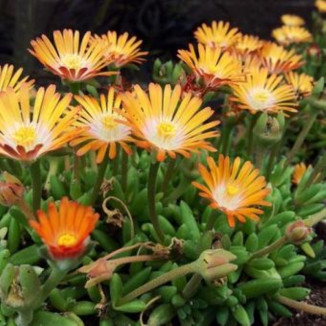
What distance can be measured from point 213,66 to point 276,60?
401 millimetres

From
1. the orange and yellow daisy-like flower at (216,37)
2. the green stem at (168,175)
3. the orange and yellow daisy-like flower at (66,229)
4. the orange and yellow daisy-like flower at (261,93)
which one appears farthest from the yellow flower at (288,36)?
the orange and yellow daisy-like flower at (66,229)

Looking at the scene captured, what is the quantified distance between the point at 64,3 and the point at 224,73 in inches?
81.2

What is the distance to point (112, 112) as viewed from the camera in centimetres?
118

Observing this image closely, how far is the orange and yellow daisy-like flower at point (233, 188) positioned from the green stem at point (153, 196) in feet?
0.23

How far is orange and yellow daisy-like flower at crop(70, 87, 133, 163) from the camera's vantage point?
1.07m

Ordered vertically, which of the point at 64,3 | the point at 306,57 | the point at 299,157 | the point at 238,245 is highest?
the point at 64,3

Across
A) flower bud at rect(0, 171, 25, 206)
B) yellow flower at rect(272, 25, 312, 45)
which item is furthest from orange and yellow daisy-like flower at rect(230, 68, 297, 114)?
yellow flower at rect(272, 25, 312, 45)

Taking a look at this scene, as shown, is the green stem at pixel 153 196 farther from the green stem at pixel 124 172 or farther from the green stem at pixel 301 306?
the green stem at pixel 301 306

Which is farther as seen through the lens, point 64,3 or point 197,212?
point 64,3

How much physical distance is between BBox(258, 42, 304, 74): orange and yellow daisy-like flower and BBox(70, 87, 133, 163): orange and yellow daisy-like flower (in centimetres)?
48

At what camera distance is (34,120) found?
1.12m

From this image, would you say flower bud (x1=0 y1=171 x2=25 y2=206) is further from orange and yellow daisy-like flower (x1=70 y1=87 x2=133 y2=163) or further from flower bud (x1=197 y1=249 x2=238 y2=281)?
flower bud (x1=197 y1=249 x2=238 y2=281)

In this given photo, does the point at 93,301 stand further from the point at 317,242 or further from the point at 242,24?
the point at 242,24

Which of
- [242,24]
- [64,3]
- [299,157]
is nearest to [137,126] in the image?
[299,157]
